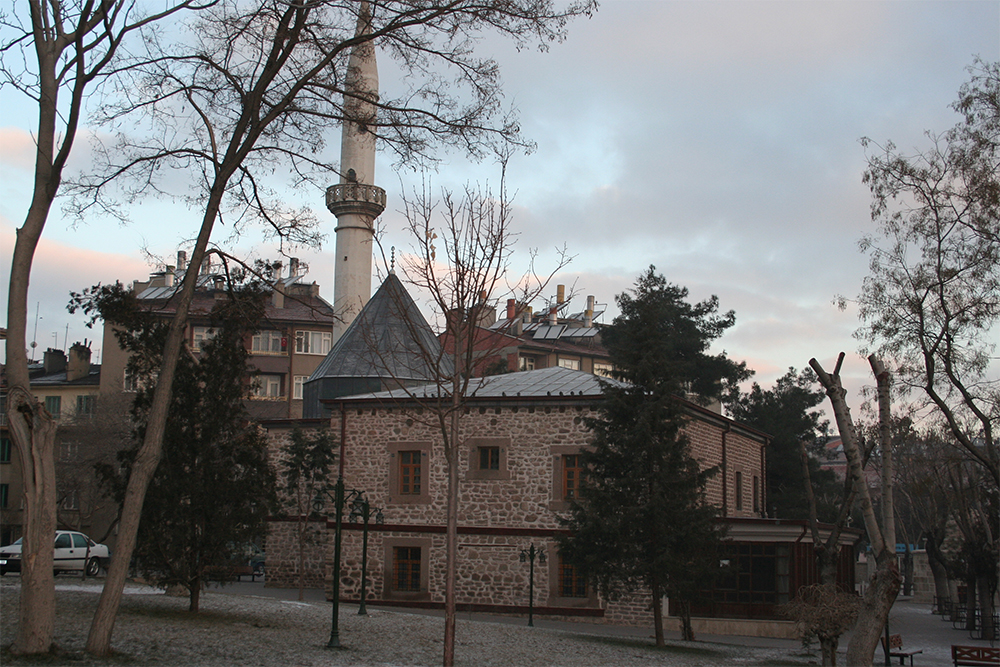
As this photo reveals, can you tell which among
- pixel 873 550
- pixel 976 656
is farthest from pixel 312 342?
pixel 873 550

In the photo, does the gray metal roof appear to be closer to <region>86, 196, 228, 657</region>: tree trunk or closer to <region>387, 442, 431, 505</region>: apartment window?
<region>387, 442, 431, 505</region>: apartment window

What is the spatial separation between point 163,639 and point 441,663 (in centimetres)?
348

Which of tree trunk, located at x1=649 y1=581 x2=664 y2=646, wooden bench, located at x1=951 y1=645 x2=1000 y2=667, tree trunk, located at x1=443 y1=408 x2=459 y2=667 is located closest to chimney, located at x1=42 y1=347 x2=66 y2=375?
tree trunk, located at x1=649 y1=581 x2=664 y2=646

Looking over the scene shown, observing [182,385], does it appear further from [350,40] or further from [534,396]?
[534,396]

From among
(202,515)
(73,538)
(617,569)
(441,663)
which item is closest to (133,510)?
(202,515)

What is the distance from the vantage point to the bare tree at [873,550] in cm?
1075

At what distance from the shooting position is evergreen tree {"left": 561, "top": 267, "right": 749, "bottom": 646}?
53.8ft

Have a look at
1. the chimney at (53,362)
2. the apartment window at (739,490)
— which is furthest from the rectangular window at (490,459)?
the chimney at (53,362)

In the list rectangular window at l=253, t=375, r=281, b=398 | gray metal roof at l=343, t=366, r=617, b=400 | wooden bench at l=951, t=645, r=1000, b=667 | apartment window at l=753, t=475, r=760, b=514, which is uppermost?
rectangular window at l=253, t=375, r=281, b=398

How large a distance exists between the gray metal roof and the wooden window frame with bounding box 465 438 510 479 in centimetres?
112

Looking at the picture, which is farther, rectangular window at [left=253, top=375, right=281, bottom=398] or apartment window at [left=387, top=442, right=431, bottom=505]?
rectangular window at [left=253, top=375, right=281, bottom=398]

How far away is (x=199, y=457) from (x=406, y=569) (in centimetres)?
1033

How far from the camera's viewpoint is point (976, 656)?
49.3 feet

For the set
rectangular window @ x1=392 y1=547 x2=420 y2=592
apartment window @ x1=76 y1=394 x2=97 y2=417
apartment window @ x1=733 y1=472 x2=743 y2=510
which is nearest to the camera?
rectangular window @ x1=392 y1=547 x2=420 y2=592
